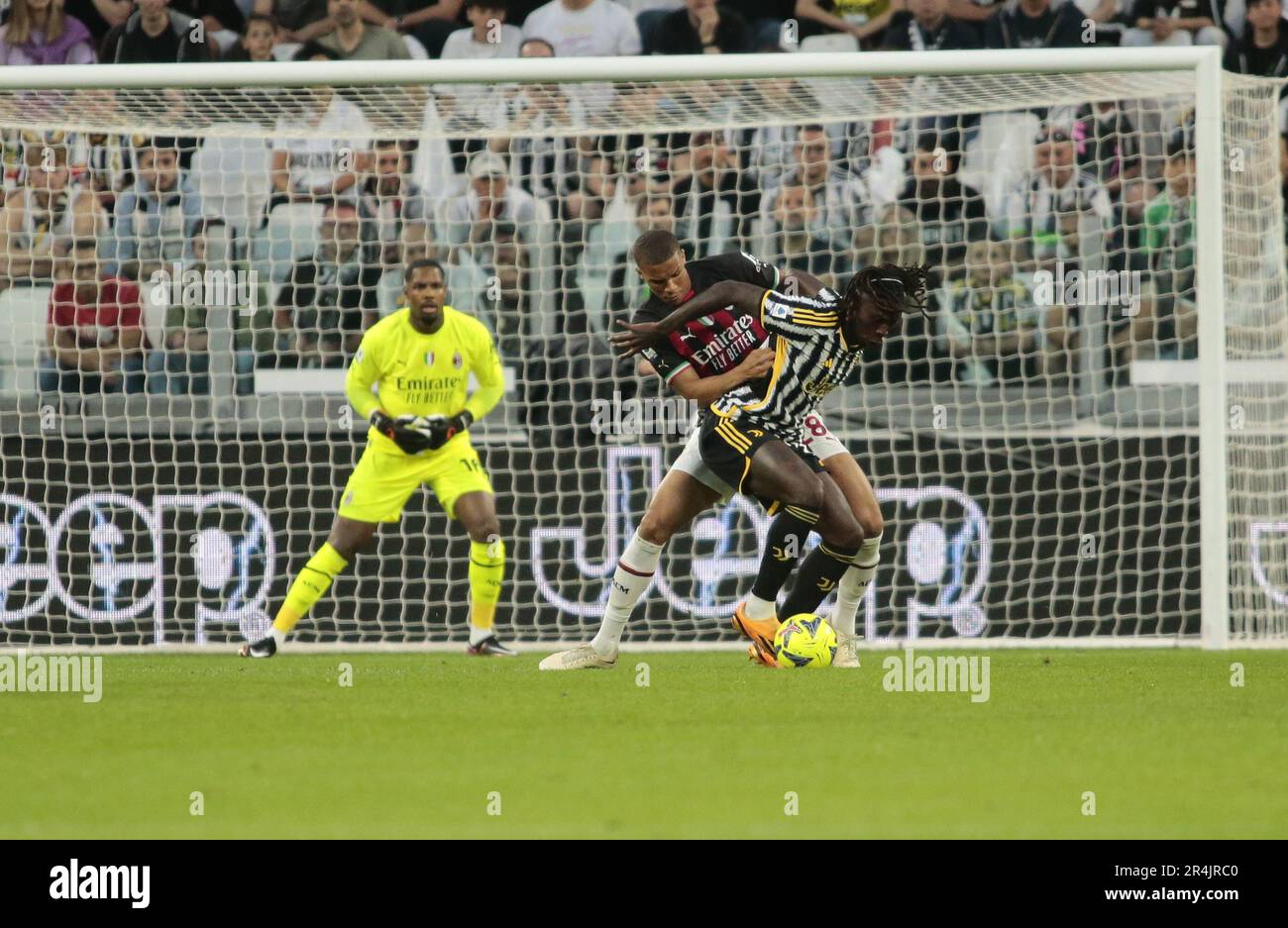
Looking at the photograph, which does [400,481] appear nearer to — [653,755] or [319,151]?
[319,151]

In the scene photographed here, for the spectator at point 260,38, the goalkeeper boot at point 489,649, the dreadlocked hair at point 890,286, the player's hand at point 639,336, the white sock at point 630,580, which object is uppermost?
the spectator at point 260,38

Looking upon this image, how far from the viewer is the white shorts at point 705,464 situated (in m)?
8.07

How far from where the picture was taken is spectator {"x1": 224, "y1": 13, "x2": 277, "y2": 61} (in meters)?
12.7

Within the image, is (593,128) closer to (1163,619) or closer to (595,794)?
(1163,619)

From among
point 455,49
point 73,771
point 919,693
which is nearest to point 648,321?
point 919,693

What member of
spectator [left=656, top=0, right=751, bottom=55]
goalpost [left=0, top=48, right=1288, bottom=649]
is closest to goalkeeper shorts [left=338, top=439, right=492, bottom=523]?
goalpost [left=0, top=48, right=1288, bottom=649]

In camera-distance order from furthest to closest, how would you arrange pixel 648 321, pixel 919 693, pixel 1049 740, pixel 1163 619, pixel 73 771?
pixel 1163 619, pixel 648 321, pixel 919 693, pixel 1049 740, pixel 73 771

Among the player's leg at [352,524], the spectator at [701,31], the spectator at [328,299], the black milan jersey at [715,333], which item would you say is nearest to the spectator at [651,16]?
the spectator at [701,31]

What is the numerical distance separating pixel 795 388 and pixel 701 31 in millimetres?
5338

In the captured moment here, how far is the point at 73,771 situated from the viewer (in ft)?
17.1

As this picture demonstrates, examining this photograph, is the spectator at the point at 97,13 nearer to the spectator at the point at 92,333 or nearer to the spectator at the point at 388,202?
the spectator at the point at 388,202

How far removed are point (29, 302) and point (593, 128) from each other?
11.0ft

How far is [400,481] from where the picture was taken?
930cm

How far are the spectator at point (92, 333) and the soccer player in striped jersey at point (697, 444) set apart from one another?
369 cm
